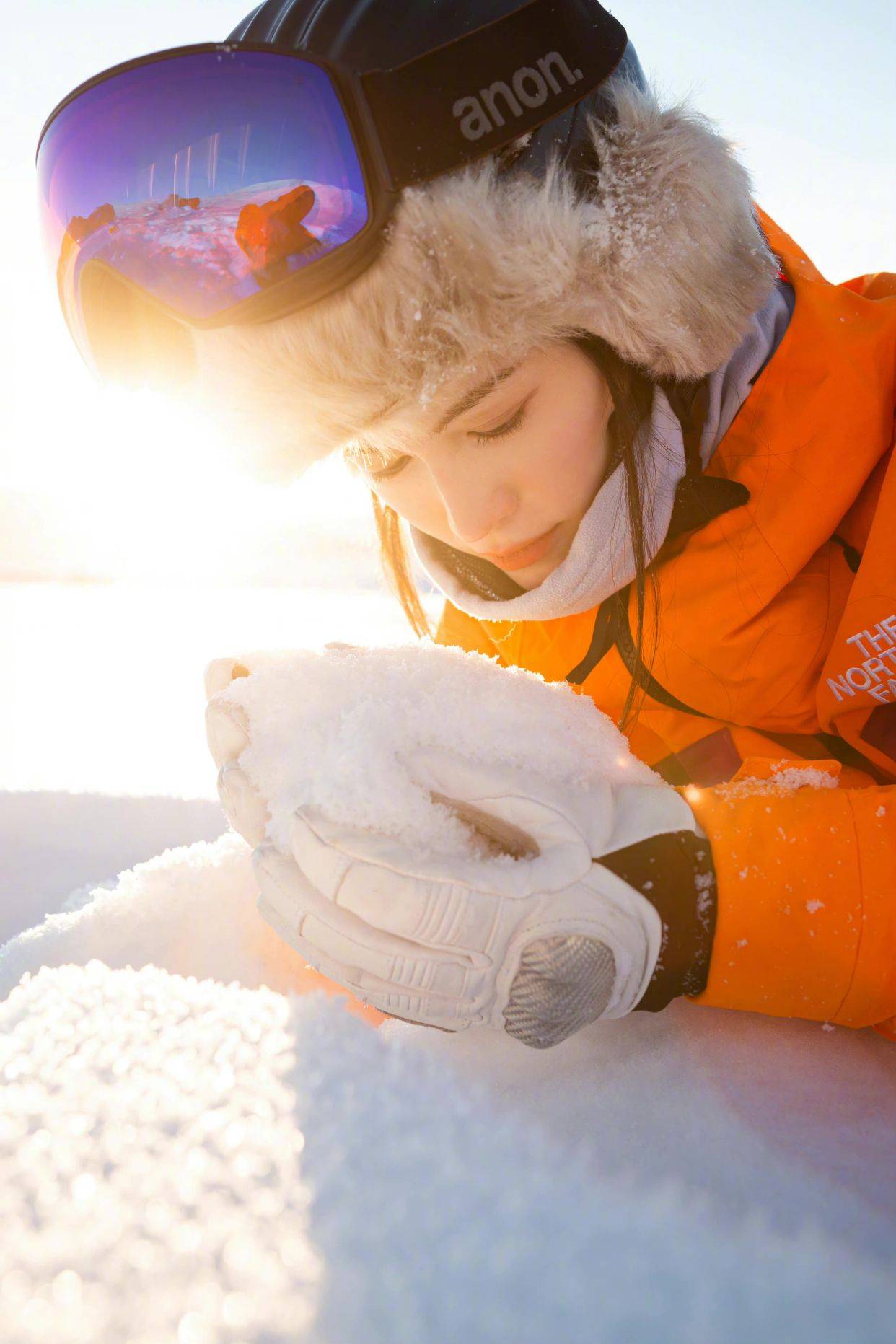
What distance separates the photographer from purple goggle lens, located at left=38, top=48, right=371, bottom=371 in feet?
2.35

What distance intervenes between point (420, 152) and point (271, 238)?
16 centimetres

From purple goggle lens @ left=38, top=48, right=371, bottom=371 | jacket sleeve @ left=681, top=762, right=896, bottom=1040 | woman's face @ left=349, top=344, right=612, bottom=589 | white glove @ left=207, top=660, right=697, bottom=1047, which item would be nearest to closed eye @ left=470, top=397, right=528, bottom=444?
woman's face @ left=349, top=344, right=612, bottom=589

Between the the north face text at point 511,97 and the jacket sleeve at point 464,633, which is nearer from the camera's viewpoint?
the the north face text at point 511,97

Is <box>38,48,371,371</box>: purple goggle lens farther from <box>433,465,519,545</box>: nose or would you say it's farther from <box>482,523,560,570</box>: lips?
<box>482,523,560,570</box>: lips

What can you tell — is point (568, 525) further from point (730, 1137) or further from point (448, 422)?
point (730, 1137)

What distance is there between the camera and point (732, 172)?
0.82m

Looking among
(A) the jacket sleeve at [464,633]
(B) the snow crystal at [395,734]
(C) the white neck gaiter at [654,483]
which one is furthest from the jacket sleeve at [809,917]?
(A) the jacket sleeve at [464,633]

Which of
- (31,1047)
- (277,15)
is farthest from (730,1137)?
(277,15)

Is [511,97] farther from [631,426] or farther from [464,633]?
[464,633]

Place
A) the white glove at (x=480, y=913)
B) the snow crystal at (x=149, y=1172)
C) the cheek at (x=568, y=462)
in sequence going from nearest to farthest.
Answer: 1. the snow crystal at (x=149, y=1172)
2. the white glove at (x=480, y=913)
3. the cheek at (x=568, y=462)

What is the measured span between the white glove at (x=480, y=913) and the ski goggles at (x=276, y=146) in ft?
1.56

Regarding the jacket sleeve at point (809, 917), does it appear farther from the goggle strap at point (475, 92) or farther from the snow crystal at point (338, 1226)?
the goggle strap at point (475, 92)

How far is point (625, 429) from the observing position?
855 millimetres

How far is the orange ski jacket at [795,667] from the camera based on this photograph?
68 cm
